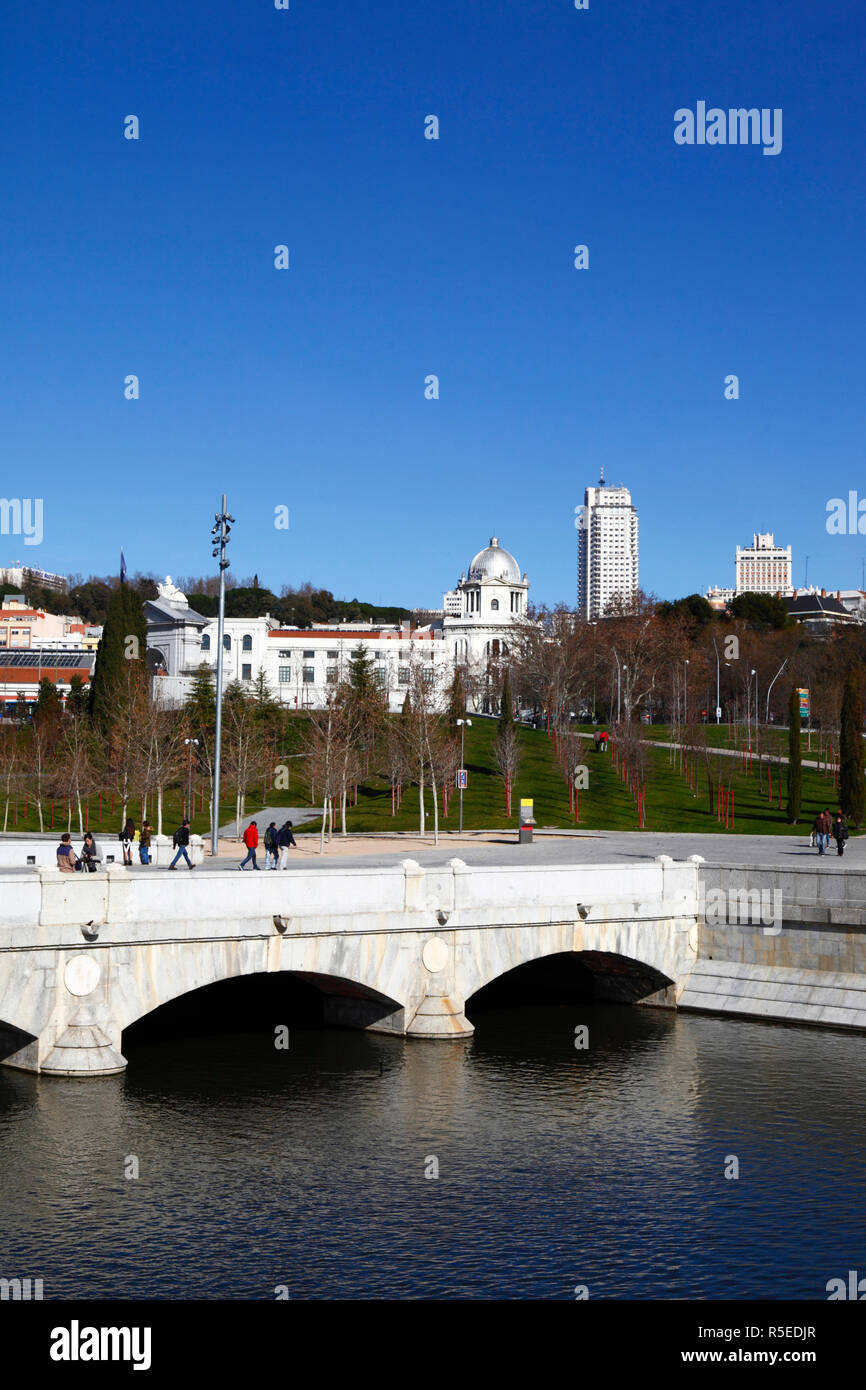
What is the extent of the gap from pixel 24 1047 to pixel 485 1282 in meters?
10.3

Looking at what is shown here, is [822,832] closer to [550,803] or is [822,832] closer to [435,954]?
[550,803]

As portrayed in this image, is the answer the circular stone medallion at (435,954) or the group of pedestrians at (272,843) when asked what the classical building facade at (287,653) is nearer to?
the group of pedestrians at (272,843)

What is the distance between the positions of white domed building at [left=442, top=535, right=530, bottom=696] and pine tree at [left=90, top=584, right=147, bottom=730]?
72216 mm

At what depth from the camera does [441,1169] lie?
21.1 metres

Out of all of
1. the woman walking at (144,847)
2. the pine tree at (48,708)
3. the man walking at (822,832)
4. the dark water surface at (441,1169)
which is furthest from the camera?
the pine tree at (48,708)

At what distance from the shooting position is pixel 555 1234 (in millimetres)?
18688

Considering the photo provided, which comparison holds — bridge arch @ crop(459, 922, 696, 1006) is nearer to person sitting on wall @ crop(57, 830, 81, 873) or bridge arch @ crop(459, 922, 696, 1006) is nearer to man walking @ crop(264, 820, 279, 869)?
man walking @ crop(264, 820, 279, 869)

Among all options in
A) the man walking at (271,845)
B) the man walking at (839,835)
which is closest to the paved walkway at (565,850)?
the man walking at (839,835)

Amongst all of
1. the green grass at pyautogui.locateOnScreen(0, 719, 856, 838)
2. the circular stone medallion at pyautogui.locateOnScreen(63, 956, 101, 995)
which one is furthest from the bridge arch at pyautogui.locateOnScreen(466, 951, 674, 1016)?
the green grass at pyautogui.locateOnScreen(0, 719, 856, 838)

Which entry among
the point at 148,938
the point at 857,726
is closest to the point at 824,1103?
the point at 148,938

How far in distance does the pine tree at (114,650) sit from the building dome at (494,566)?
298ft

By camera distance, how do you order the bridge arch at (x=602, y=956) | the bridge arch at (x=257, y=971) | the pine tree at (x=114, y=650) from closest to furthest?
the bridge arch at (x=257, y=971) < the bridge arch at (x=602, y=956) < the pine tree at (x=114, y=650)

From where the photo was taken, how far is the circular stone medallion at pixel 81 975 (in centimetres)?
2333
